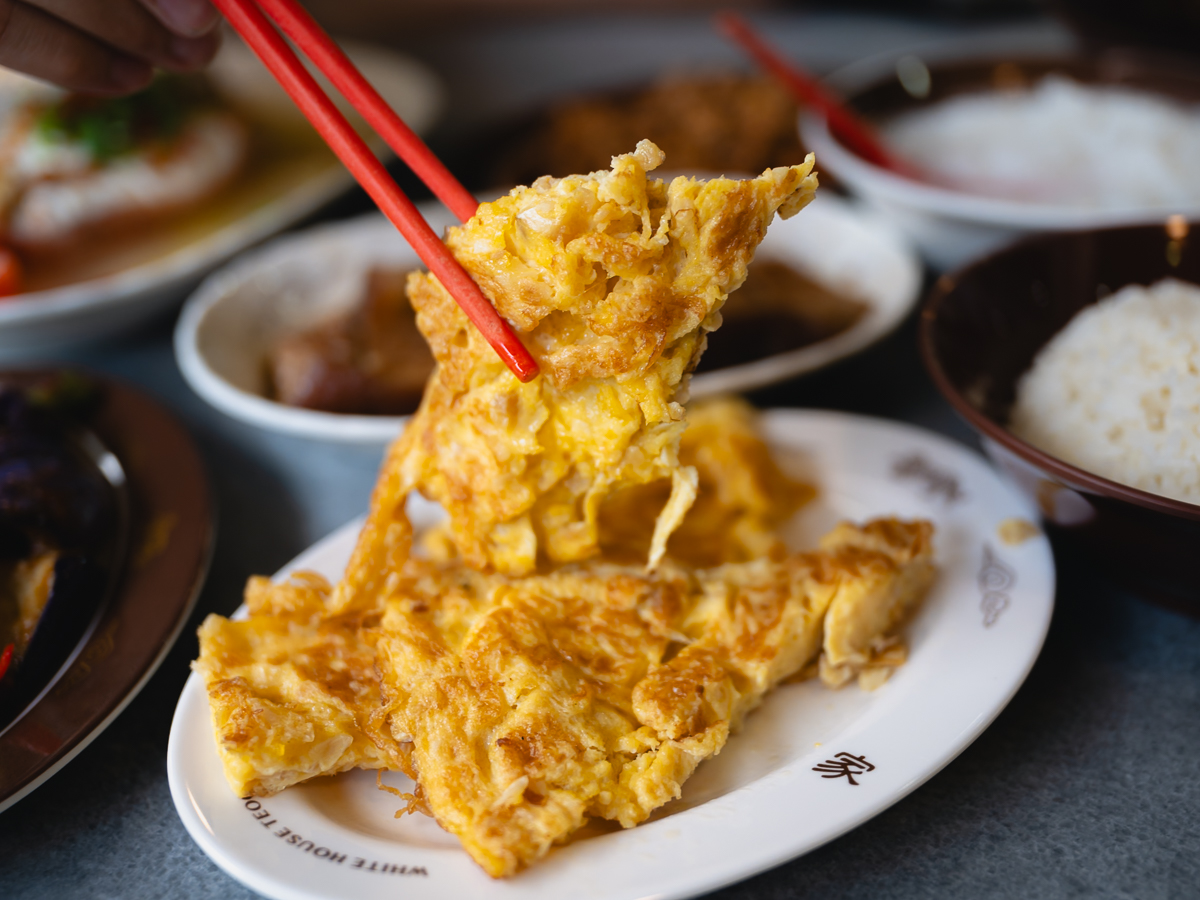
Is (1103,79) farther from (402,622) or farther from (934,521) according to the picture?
(402,622)

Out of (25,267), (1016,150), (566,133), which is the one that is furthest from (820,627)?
(25,267)

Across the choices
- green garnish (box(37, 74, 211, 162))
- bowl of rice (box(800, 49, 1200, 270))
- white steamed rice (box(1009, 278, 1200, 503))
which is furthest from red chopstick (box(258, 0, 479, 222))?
green garnish (box(37, 74, 211, 162))

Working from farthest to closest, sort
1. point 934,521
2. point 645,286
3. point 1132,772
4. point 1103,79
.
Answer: point 1103,79 < point 934,521 < point 1132,772 < point 645,286

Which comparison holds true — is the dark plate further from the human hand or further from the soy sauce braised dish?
the human hand

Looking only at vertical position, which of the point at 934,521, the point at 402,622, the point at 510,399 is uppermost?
the point at 510,399

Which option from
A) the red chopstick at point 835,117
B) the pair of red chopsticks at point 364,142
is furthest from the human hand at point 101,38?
the red chopstick at point 835,117

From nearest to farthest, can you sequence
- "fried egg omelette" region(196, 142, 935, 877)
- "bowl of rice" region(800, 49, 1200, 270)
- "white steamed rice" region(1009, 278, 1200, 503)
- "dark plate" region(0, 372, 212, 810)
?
"fried egg omelette" region(196, 142, 935, 877) < "dark plate" region(0, 372, 212, 810) < "white steamed rice" region(1009, 278, 1200, 503) < "bowl of rice" region(800, 49, 1200, 270)
